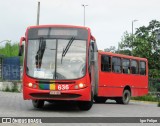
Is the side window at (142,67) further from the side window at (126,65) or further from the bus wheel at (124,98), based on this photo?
the bus wheel at (124,98)

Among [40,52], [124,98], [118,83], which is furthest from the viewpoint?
[124,98]

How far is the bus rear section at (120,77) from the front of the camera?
74.6 feet

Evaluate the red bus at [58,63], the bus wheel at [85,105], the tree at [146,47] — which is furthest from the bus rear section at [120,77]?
the tree at [146,47]

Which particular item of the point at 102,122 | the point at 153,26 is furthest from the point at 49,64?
the point at 153,26

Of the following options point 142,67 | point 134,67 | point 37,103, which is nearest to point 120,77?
point 134,67

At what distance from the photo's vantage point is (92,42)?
1689 cm

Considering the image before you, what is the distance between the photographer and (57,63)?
52.0 feet

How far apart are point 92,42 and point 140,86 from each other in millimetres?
10450

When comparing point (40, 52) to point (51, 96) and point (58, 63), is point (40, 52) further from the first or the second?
point (51, 96)

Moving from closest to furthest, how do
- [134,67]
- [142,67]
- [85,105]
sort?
[85,105]
[134,67]
[142,67]

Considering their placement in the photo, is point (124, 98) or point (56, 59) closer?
point (56, 59)

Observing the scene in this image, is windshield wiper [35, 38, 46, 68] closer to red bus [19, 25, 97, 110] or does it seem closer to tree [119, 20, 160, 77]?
red bus [19, 25, 97, 110]

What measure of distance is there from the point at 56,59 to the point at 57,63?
0.15m

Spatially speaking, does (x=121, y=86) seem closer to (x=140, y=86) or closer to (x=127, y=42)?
(x=140, y=86)
